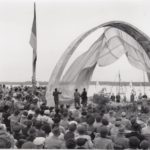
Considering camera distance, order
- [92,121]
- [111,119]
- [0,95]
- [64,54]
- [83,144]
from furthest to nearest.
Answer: [0,95]
[64,54]
[111,119]
[92,121]
[83,144]

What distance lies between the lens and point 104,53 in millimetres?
28891

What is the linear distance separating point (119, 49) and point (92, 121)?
59.3 ft

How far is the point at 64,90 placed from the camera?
90.8 feet

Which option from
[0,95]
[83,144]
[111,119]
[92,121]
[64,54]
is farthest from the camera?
[0,95]

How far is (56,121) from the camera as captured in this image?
480 inches

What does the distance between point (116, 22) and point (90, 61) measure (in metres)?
2.97

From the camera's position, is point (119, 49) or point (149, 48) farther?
point (119, 49)

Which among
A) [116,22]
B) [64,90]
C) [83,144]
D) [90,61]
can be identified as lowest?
[83,144]

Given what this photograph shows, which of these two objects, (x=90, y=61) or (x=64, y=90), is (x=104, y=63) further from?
(x=64, y=90)

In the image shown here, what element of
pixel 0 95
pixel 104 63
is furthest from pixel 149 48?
pixel 0 95

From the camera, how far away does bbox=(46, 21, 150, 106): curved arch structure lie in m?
26.3

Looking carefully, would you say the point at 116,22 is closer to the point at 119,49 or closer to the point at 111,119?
the point at 119,49

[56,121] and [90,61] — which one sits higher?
[90,61]

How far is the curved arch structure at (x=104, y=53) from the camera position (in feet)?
86.4
